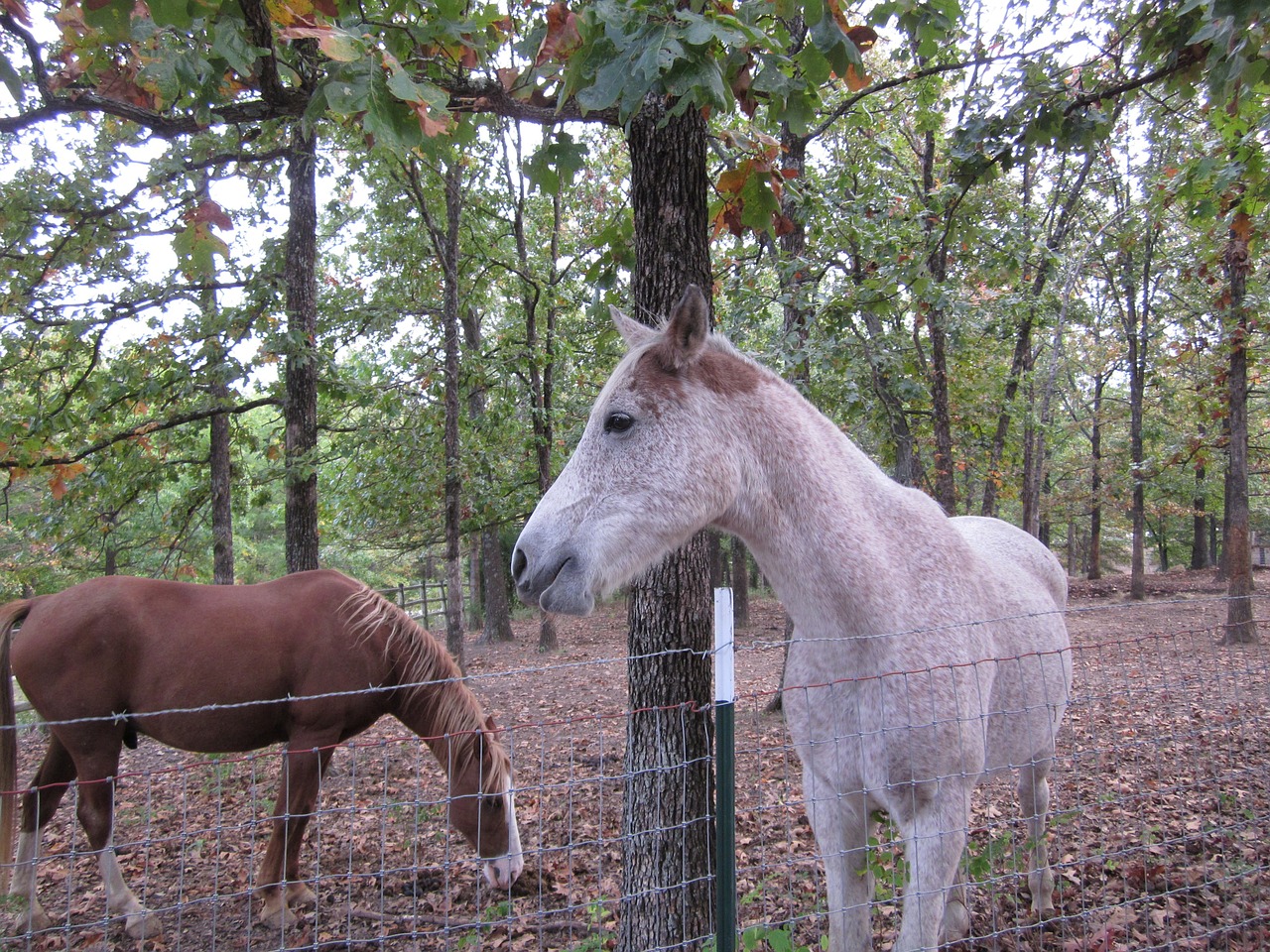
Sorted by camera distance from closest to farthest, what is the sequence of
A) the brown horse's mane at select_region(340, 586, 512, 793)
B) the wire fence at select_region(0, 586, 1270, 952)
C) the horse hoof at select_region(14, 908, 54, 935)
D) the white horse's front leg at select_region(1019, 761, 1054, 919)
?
the wire fence at select_region(0, 586, 1270, 952) < the white horse's front leg at select_region(1019, 761, 1054, 919) < the horse hoof at select_region(14, 908, 54, 935) < the brown horse's mane at select_region(340, 586, 512, 793)

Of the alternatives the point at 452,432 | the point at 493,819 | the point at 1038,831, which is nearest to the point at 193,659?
the point at 493,819

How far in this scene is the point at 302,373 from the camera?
25.4ft

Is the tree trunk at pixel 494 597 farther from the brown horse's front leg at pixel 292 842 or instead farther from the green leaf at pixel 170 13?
the green leaf at pixel 170 13

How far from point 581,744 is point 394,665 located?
2848 millimetres

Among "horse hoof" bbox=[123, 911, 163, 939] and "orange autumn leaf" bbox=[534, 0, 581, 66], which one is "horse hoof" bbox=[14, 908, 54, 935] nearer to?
"horse hoof" bbox=[123, 911, 163, 939]

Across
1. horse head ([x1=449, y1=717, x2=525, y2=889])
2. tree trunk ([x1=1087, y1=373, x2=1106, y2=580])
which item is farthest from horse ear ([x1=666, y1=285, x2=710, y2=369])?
tree trunk ([x1=1087, y1=373, x2=1106, y2=580])

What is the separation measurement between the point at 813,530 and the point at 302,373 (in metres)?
6.98

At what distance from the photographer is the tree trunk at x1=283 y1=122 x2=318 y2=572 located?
737cm

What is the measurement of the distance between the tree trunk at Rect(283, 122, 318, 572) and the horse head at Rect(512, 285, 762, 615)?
582 cm

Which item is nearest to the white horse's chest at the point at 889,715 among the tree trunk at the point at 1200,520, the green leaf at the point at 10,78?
the green leaf at the point at 10,78

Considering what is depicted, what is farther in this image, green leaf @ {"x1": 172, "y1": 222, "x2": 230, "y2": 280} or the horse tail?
the horse tail

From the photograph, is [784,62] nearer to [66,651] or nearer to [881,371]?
[66,651]

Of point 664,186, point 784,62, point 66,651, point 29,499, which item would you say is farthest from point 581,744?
point 29,499

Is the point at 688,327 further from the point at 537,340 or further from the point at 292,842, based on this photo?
the point at 537,340
